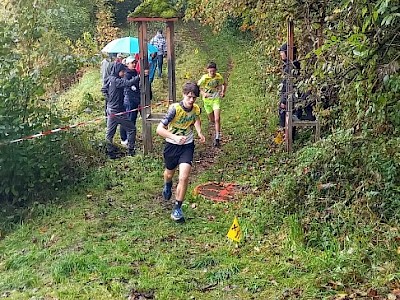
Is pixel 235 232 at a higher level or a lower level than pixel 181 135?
lower

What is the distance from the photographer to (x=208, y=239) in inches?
288

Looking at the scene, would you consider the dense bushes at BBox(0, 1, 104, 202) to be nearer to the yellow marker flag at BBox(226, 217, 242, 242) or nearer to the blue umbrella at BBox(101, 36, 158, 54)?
the yellow marker flag at BBox(226, 217, 242, 242)

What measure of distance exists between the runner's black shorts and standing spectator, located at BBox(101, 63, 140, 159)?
3.18 meters

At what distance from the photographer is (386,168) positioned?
6.86 metres

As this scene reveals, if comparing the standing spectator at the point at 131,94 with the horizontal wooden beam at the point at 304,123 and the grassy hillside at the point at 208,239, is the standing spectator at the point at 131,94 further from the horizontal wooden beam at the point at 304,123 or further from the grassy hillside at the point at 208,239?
the horizontal wooden beam at the point at 304,123

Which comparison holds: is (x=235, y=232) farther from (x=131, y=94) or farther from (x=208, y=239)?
(x=131, y=94)

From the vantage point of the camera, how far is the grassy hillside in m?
5.87

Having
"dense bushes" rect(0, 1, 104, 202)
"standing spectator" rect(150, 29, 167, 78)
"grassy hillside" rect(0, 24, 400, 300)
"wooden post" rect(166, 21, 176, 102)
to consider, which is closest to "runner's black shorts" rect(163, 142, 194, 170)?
"grassy hillside" rect(0, 24, 400, 300)

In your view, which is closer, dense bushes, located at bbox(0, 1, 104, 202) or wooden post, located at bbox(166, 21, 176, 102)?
dense bushes, located at bbox(0, 1, 104, 202)

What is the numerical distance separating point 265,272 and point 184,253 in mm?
1129

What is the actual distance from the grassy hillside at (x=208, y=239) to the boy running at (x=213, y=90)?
1.25 m

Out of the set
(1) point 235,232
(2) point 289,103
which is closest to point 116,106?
(2) point 289,103

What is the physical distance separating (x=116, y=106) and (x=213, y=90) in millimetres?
2012

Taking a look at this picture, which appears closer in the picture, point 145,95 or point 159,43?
point 145,95
